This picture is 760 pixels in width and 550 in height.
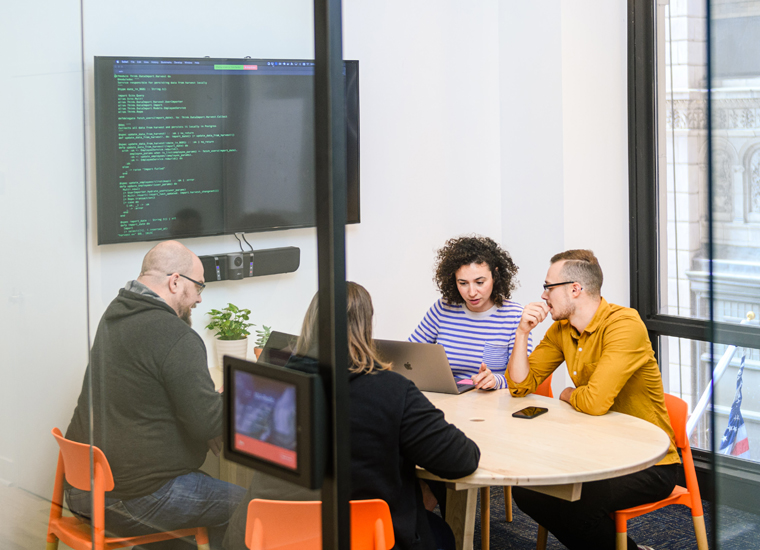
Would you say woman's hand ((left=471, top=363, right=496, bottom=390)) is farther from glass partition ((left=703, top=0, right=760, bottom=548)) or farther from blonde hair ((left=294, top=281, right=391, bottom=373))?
glass partition ((left=703, top=0, right=760, bottom=548))

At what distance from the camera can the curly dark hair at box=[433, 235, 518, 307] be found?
3309mm

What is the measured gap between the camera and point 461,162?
13.6 ft

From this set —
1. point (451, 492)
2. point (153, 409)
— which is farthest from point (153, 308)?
point (451, 492)

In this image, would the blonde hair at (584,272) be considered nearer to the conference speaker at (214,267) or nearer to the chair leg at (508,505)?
the chair leg at (508,505)

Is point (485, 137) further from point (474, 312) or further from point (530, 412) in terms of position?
point (530, 412)

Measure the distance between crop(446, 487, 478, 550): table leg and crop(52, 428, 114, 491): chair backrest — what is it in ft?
4.19

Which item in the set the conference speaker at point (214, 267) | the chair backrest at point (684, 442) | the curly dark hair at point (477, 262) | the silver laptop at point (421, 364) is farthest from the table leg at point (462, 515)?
the conference speaker at point (214, 267)

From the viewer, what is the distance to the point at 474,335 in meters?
3.24

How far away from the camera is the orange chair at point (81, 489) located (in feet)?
4.52

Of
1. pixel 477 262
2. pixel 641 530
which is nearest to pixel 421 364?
pixel 477 262

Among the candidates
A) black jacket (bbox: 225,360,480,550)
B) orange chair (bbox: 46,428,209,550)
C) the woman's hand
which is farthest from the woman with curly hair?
orange chair (bbox: 46,428,209,550)

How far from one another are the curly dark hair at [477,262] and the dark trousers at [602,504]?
40.5 inches

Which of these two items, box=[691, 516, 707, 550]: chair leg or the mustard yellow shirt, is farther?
box=[691, 516, 707, 550]: chair leg

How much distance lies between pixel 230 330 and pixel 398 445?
96 cm
